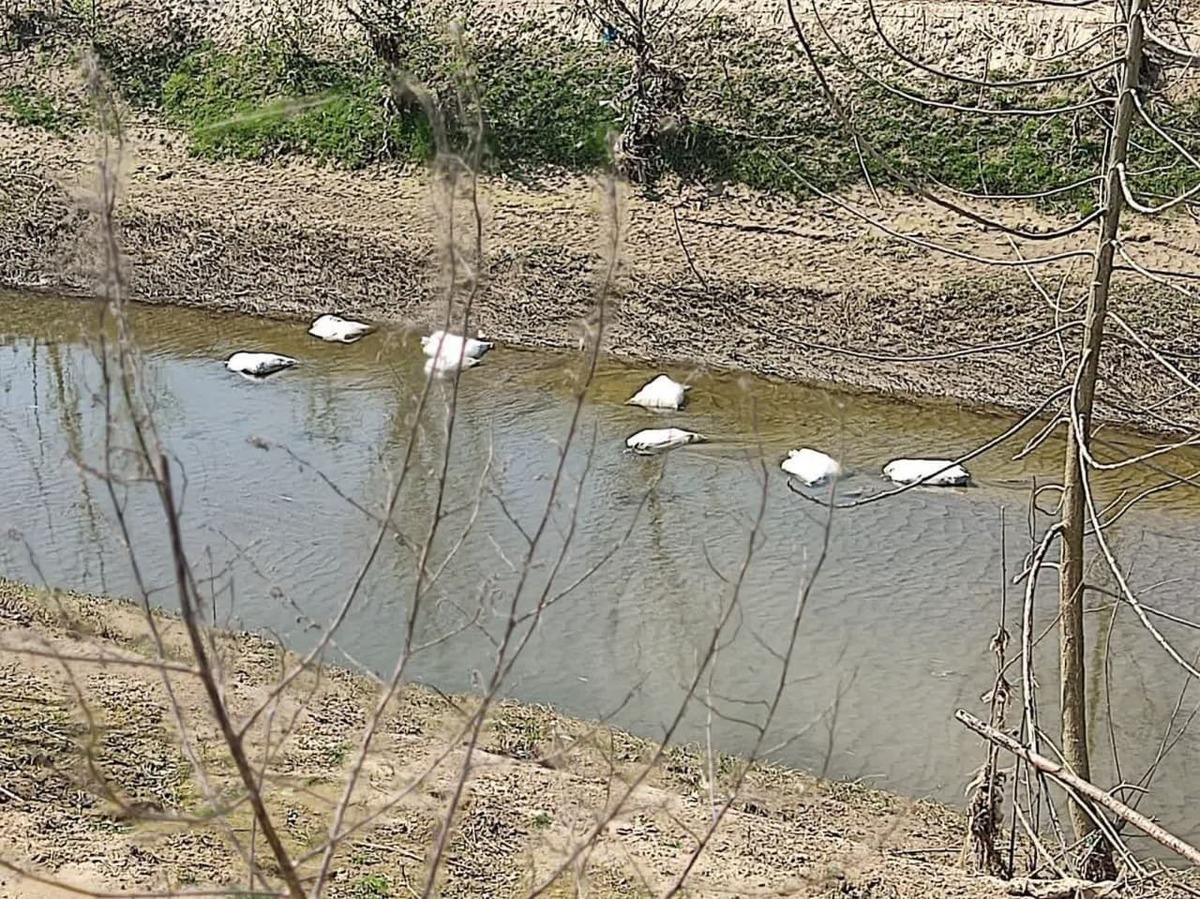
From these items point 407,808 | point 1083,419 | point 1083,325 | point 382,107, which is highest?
point 1083,325

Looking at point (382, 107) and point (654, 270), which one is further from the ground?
point (382, 107)

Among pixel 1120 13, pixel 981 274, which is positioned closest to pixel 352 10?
pixel 981 274

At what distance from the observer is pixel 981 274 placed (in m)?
12.6

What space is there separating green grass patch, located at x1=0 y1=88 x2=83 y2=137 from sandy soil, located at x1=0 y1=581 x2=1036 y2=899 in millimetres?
11846

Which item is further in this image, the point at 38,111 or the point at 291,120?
the point at 38,111

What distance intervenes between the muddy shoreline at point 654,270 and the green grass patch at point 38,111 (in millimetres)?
694

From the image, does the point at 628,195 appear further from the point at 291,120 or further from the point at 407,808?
the point at 407,808

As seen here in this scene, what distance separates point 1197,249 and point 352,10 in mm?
9918

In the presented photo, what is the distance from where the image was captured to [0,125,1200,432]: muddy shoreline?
38.2 feet

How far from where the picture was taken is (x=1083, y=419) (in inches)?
165

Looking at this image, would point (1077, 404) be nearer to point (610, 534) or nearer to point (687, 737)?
point (687, 737)

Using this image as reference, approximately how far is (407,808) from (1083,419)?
9.76 feet

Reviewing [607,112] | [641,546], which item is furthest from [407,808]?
[607,112]

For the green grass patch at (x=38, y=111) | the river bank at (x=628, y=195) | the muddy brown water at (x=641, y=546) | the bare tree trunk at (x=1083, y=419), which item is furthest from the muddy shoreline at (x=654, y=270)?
the bare tree trunk at (x=1083, y=419)
